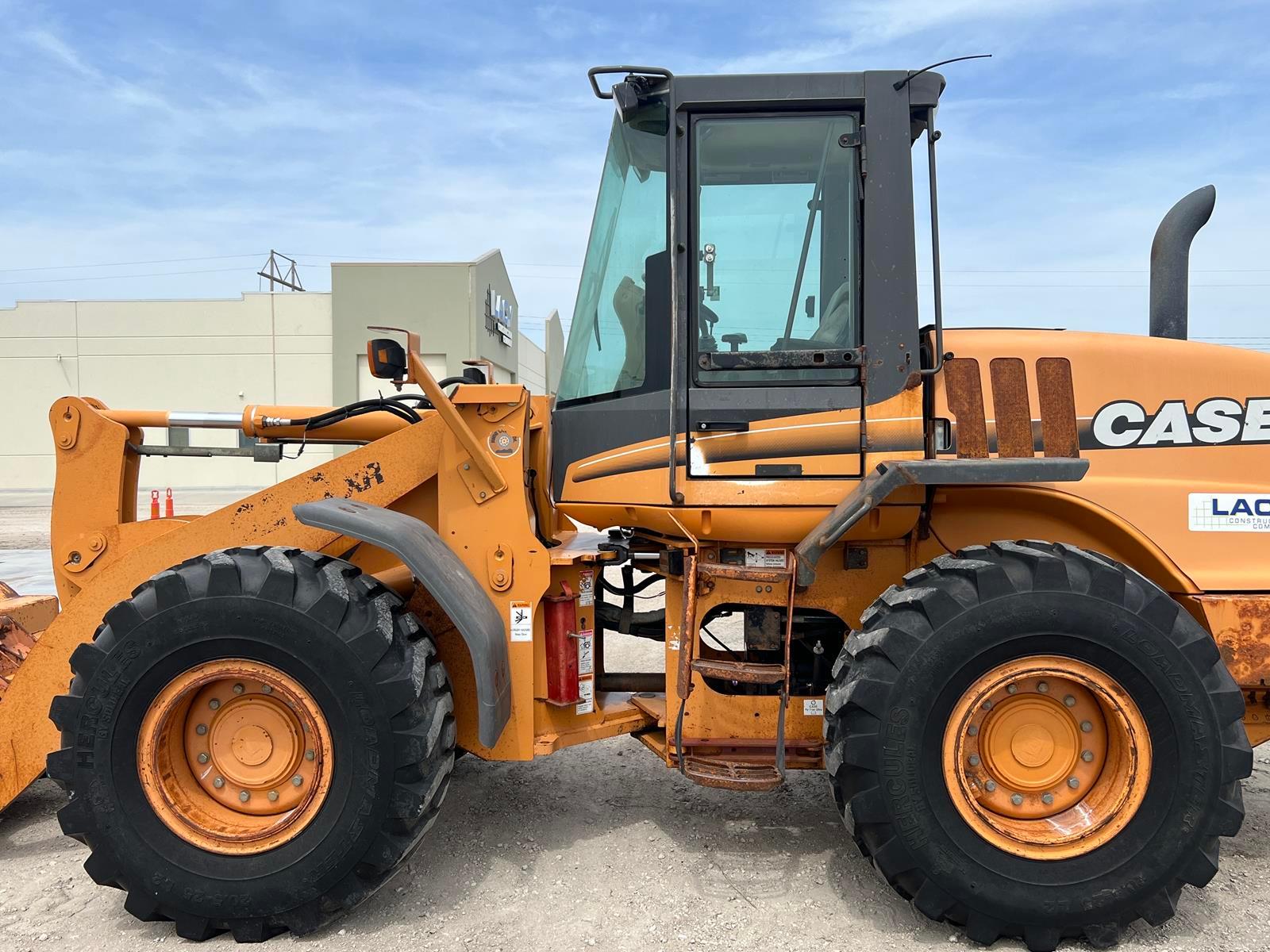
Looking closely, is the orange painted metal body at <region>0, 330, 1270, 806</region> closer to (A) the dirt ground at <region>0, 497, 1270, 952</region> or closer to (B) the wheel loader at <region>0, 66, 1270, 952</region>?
(B) the wheel loader at <region>0, 66, 1270, 952</region>

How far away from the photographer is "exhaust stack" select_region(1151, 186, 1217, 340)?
3561mm

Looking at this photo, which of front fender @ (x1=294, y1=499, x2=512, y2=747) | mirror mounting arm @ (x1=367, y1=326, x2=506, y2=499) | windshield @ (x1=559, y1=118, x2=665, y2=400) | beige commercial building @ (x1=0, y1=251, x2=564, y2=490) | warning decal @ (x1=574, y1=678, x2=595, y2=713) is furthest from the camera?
beige commercial building @ (x1=0, y1=251, x2=564, y2=490)

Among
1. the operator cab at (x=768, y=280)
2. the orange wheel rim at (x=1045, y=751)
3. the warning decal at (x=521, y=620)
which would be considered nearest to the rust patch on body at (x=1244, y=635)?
the orange wheel rim at (x=1045, y=751)

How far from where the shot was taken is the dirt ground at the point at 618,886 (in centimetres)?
285

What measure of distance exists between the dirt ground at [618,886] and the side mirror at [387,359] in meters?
1.91

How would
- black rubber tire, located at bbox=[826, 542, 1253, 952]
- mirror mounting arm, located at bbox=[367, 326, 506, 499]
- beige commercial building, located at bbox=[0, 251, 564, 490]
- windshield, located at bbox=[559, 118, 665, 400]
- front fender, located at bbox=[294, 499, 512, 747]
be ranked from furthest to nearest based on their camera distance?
1. beige commercial building, located at bbox=[0, 251, 564, 490]
2. windshield, located at bbox=[559, 118, 665, 400]
3. mirror mounting arm, located at bbox=[367, 326, 506, 499]
4. front fender, located at bbox=[294, 499, 512, 747]
5. black rubber tire, located at bbox=[826, 542, 1253, 952]

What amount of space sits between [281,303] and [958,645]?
1085 inches

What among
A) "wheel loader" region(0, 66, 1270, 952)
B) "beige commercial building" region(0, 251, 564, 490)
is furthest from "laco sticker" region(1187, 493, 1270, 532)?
"beige commercial building" region(0, 251, 564, 490)

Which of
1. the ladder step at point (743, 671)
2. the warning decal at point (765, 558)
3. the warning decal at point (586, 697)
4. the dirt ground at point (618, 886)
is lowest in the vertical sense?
the dirt ground at point (618, 886)

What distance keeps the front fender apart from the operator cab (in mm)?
720

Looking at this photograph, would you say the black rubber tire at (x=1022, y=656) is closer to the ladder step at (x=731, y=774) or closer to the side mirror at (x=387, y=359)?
the ladder step at (x=731, y=774)

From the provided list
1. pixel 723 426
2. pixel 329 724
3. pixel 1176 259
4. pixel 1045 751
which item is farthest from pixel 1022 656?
pixel 329 724

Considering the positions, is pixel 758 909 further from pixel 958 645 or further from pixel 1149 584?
pixel 1149 584

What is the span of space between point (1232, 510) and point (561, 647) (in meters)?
2.60
